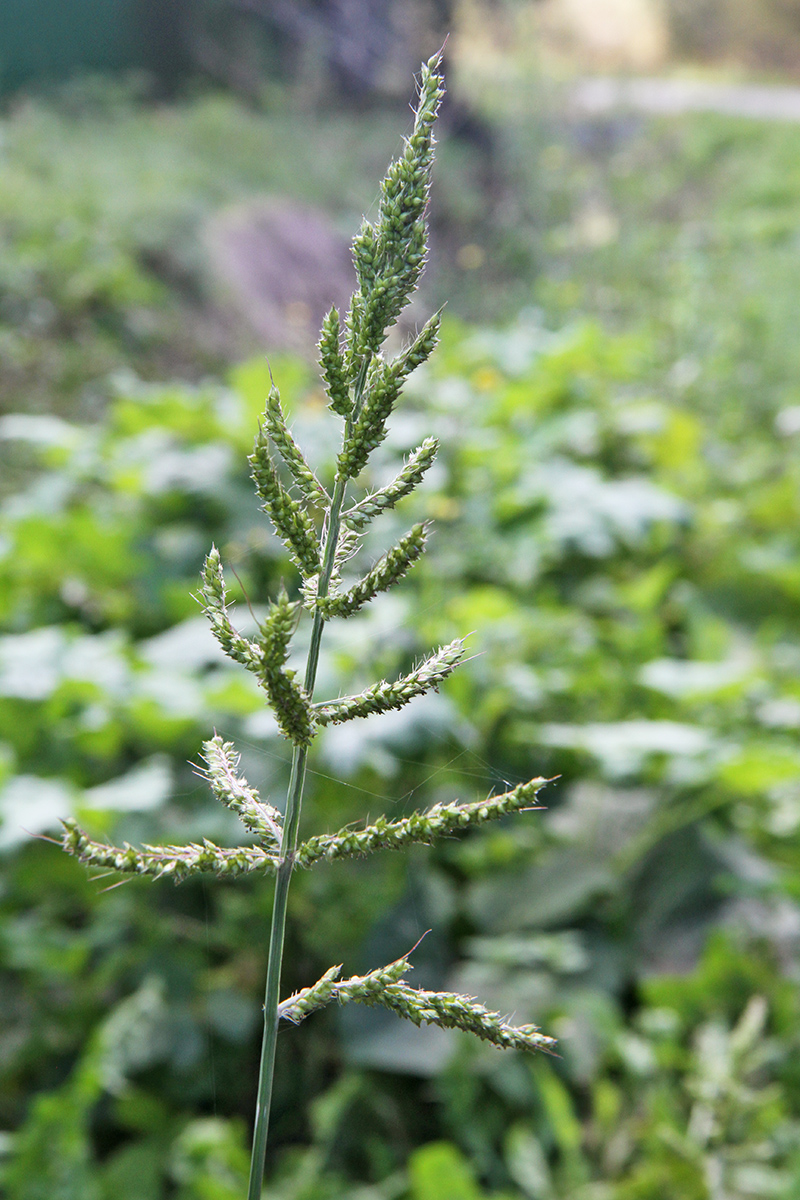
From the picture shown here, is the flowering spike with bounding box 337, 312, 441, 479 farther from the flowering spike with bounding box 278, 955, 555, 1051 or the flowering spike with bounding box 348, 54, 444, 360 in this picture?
the flowering spike with bounding box 278, 955, 555, 1051

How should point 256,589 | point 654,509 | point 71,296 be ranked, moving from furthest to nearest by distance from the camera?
1. point 71,296
2. point 654,509
3. point 256,589

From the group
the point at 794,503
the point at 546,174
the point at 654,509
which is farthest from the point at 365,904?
the point at 546,174

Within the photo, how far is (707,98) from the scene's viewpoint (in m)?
15.4

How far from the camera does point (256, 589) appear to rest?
208 cm

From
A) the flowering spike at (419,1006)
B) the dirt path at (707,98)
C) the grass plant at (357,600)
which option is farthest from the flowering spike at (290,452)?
the dirt path at (707,98)

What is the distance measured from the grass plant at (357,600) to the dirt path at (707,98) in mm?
11386

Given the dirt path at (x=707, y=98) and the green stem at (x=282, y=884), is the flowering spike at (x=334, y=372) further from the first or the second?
the dirt path at (x=707, y=98)

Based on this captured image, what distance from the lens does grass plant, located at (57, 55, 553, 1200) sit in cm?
26

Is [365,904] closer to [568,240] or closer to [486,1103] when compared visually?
[486,1103]

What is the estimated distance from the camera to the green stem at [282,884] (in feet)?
0.89

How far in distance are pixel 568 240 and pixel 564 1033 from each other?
610cm

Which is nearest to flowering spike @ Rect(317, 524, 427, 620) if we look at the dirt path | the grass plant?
the grass plant

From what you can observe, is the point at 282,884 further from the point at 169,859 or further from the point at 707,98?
the point at 707,98

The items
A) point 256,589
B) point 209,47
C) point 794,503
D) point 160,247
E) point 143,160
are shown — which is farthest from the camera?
point 209,47
